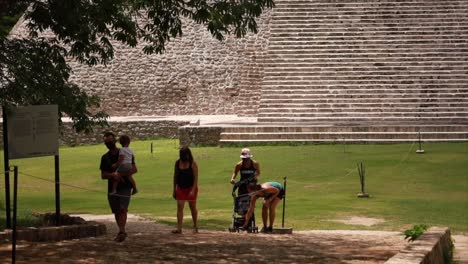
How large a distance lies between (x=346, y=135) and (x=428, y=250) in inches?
688

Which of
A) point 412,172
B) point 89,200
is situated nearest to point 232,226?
point 89,200

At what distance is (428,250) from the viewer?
405 inches

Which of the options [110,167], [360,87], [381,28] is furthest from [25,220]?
[381,28]

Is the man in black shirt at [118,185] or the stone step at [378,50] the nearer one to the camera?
the man in black shirt at [118,185]

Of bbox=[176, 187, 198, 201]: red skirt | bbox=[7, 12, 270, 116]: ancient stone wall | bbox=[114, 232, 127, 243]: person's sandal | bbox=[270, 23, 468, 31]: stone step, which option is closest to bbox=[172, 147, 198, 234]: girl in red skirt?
bbox=[176, 187, 198, 201]: red skirt

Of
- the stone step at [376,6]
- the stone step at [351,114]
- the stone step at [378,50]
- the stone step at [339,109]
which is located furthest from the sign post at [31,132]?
the stone step at [376,6]

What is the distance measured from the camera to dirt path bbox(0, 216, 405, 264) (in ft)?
35.9

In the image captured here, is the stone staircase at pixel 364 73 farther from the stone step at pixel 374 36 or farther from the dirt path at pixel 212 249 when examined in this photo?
the dirt path at pixel 212 249

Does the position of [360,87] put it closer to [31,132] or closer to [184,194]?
[184,194]

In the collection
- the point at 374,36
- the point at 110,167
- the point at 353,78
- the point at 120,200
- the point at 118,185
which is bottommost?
the point at 120,200

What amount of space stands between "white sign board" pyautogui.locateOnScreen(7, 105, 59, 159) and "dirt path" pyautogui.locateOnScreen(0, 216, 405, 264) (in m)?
1.30

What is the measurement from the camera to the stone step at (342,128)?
27.7 m

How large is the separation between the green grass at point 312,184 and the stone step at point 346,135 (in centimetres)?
69

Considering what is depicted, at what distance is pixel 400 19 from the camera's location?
34250 millimetres
